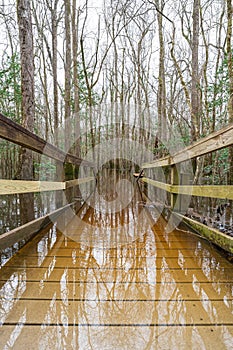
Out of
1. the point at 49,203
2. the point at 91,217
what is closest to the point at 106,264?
the point at 91,217

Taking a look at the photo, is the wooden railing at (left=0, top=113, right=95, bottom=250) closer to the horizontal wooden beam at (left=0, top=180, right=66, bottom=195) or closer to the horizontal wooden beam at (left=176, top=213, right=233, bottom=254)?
the horizontal wooden beam at (left=0, top=180, right=66, bottom=195)

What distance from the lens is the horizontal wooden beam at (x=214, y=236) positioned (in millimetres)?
1758

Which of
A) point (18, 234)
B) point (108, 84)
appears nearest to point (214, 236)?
point (18, 234)

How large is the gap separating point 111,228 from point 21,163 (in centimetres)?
163

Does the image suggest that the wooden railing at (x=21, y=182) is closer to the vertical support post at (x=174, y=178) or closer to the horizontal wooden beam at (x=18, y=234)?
the horizontal wooden beam at (x=18, y=234)

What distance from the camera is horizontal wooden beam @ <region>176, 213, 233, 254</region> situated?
5.77ft

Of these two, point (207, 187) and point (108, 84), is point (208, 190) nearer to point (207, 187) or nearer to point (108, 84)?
point (207, 187)

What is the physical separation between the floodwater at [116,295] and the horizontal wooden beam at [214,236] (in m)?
0.09

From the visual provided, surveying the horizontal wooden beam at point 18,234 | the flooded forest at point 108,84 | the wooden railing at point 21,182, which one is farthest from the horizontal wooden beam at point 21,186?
the flooded forest at point 108,84

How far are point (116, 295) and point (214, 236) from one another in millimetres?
977

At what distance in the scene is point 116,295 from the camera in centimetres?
141

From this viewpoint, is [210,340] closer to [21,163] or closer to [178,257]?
[178,257]

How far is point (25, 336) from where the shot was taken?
1063 millimetres

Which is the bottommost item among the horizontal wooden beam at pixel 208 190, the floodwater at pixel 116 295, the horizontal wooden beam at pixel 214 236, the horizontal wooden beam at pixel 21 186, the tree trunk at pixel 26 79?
→ the floodwater at pixel 116 295
